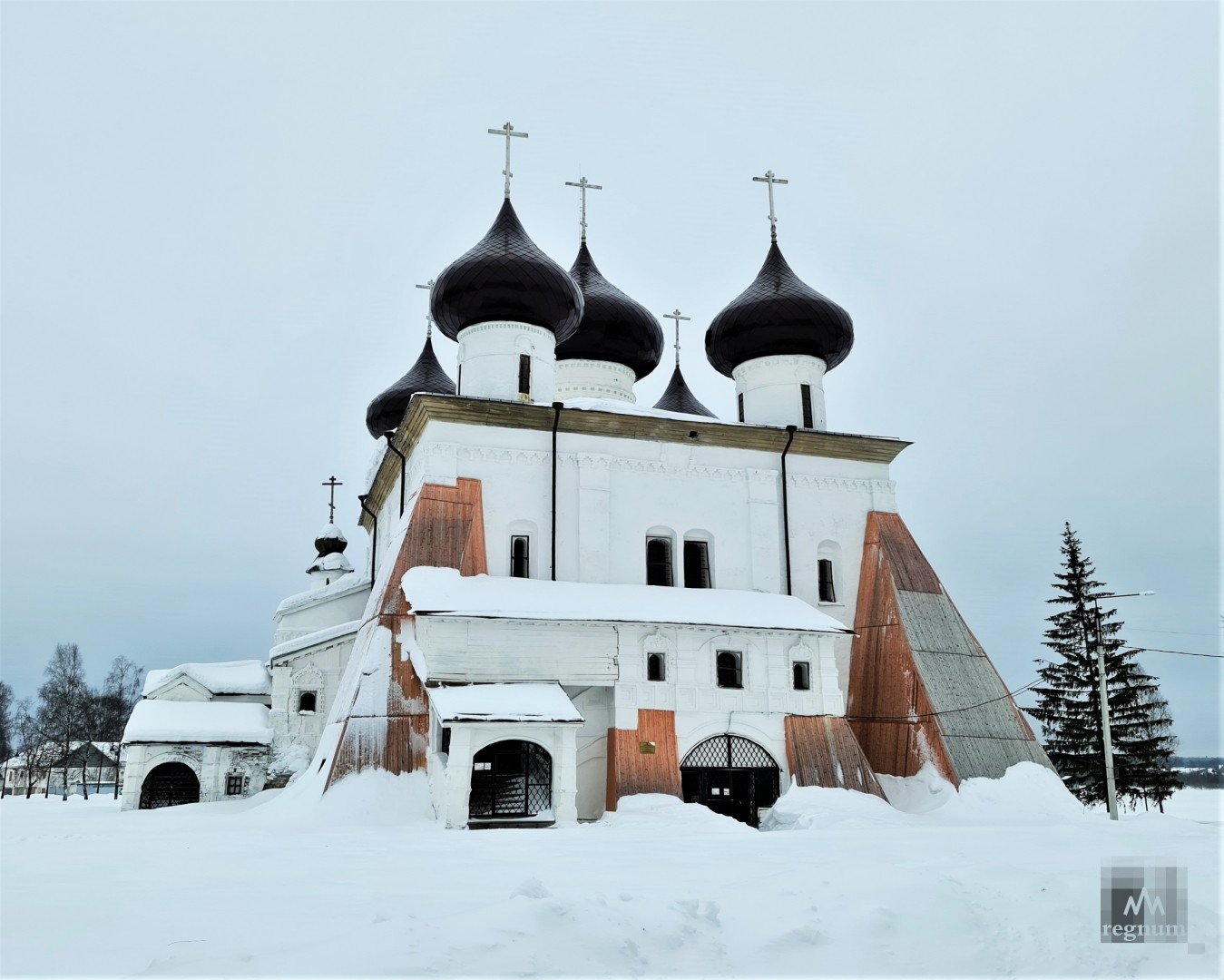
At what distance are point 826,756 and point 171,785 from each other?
14054mm

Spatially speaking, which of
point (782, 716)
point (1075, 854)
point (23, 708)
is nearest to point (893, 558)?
point (782, 716)

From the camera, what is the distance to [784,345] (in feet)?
73.2

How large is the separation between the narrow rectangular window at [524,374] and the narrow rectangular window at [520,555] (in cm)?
292

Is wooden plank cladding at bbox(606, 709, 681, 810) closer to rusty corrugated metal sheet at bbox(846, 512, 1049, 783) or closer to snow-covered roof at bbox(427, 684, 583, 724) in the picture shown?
snow-covered roof at bbox(427, 684, 583, 724)

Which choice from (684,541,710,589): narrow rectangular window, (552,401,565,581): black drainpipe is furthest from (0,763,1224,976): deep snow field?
(684,541,710,589): narrow rectangular window

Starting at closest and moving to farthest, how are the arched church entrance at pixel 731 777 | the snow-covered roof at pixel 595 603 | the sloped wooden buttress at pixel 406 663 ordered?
the sloped wooden buttress at pixel 406 663 < the snow-covered roof at pixel 595 603 < the arched church entrance at pixel 731 777

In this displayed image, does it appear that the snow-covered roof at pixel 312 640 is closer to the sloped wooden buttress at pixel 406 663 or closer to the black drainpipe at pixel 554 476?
the sloped wooden buttress at pixel 406 663

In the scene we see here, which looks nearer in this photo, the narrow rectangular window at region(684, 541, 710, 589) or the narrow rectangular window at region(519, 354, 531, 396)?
the narrow rectangular window at region(684, 541, 710, 589)

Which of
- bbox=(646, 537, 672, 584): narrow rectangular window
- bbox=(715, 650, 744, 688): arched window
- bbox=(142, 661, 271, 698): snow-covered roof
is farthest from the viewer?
bbox=(142, 661, 271, 698): snow-covered roof

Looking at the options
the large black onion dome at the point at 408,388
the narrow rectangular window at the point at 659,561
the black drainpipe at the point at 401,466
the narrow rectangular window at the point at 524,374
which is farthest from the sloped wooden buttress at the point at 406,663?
the large black onion dome at the point at 408,388

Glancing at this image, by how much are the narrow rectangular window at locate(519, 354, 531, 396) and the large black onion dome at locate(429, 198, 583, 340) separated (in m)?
0.72

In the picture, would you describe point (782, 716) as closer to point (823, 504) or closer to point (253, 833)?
point (823, 504)

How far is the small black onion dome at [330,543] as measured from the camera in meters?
34.8

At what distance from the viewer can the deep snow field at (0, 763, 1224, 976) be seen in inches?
244
